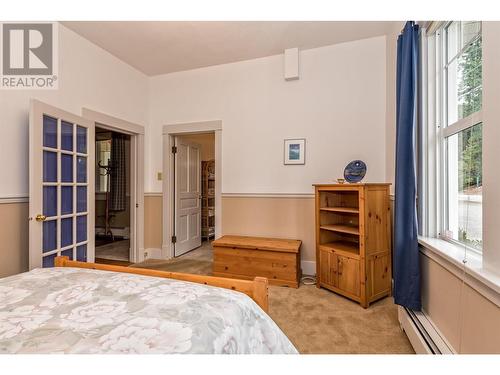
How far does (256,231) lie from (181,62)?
2.50 m

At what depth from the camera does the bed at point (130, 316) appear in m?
0.72

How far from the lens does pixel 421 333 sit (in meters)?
1.50

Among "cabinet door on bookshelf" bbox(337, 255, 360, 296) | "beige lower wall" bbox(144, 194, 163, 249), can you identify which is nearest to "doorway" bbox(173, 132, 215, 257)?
"beige lower wall" bbox(144, 194, 163, 249)

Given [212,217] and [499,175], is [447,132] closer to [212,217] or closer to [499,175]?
[499,175]

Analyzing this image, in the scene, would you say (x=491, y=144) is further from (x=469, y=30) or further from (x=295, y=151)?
(x=295, y=151)

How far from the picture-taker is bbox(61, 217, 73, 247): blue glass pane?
2.37 m

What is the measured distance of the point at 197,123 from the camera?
347 cm

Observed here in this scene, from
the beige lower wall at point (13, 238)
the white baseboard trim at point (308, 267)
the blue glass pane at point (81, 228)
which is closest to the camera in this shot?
the beige lower wall at point (13, 238)

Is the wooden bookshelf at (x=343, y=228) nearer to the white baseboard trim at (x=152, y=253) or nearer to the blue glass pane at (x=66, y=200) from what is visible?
the white baseboard trim at (x=152, y=253)

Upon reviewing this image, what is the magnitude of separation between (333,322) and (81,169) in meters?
2.82

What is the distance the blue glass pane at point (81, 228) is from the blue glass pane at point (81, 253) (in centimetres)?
8

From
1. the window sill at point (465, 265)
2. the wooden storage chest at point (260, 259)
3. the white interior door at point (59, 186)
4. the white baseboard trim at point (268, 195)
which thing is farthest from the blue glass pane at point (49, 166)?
the window sill at point (465, 265)

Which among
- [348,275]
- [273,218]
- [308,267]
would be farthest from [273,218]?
[348,275]

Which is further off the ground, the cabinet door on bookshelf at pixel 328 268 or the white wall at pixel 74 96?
the white wall at pixel 74 96
